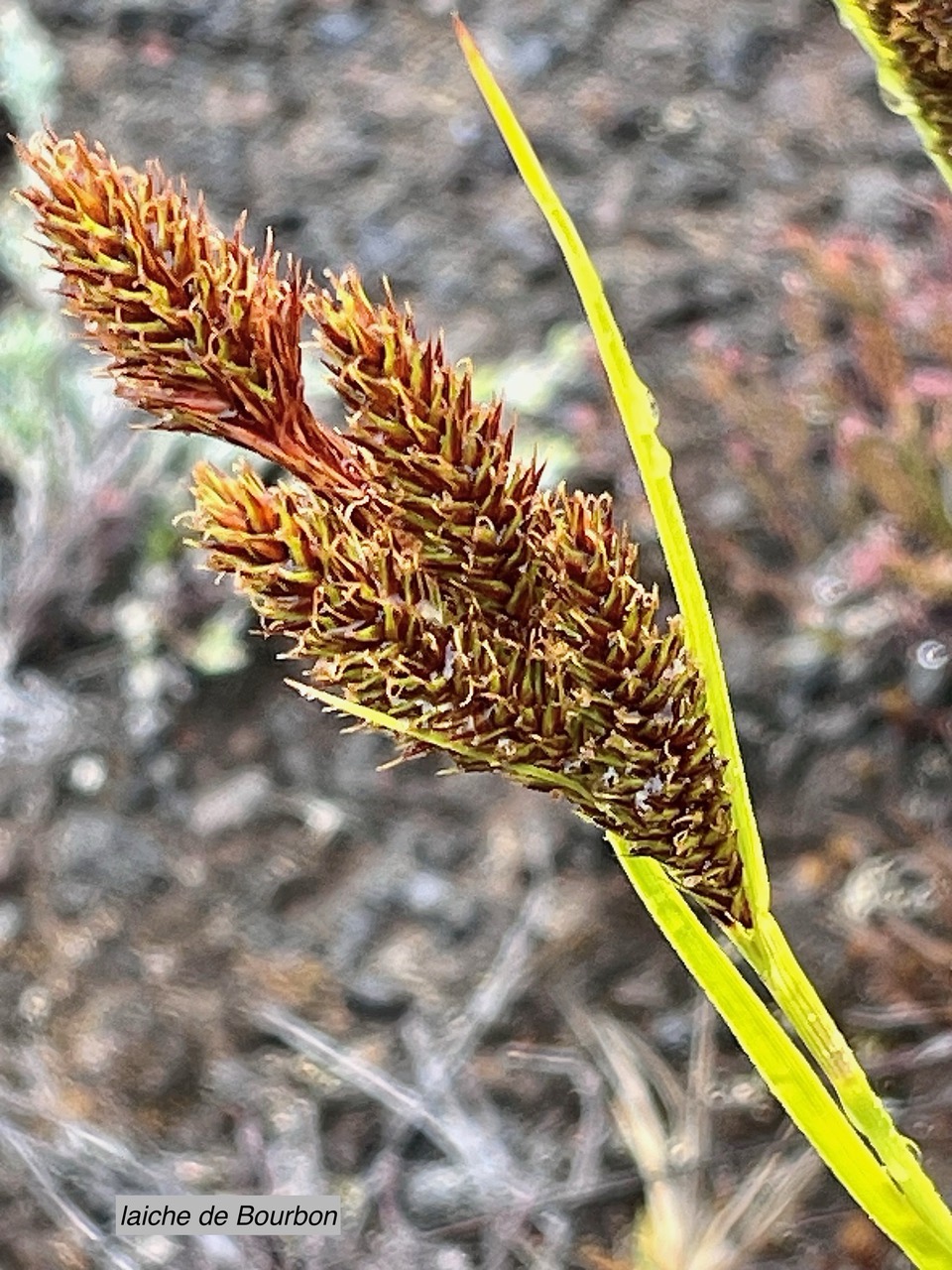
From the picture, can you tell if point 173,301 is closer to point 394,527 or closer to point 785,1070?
point 394,527

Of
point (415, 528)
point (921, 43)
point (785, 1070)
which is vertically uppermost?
point (921, 43)

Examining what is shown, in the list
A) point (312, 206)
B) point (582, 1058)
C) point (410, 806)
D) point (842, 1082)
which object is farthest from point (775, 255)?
point (842, 1082)

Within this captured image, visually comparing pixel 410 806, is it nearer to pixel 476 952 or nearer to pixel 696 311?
pixel 476 952

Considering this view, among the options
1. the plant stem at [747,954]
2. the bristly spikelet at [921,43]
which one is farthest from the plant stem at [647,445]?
the bristly spikelet at [921,43]

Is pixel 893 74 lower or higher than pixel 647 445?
higher

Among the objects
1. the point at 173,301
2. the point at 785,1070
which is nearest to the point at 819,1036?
the point at 785,1070

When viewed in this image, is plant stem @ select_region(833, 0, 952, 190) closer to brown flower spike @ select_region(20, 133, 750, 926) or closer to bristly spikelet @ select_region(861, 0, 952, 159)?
bristly spikelet @ select_region(861, 0, 952, 159)

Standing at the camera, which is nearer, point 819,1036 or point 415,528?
point 415,528

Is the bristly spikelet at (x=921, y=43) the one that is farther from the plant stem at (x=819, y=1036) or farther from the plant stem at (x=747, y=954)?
the plant stem at (x=819, y=1036)
